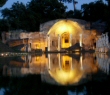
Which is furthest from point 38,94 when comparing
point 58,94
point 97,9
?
point 97,9

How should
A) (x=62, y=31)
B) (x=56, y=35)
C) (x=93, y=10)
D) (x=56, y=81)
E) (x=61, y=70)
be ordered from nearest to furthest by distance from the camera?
(x=56, y=81) < (x=61, y=70) < (x=56, y=35) < (x=62, y=31) < (x=93, y=10)

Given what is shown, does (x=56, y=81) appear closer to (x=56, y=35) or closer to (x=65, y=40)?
(x=56, y=35)

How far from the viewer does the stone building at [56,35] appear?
5931 cm

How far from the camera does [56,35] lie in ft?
202

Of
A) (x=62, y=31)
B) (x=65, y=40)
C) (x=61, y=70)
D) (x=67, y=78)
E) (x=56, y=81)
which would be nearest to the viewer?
(x=56, y=81)

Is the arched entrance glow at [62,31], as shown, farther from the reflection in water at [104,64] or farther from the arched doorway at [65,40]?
the reflection in water at [104,64]

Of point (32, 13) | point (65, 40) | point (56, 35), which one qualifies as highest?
point (32, 13)

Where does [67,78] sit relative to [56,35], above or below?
below

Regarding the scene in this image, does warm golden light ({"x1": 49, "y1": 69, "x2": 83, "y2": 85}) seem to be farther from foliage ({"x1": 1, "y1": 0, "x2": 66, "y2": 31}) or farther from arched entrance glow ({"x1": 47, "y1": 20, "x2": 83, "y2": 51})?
foliage ({"x1": 1, "y1": 0, "x2": 66, "y2": 31})

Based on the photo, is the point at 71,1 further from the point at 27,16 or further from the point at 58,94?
the point at 58,94

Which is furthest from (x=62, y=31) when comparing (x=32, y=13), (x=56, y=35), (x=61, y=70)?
(x=61, y=70)

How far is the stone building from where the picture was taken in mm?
59312

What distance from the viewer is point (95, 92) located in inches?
298

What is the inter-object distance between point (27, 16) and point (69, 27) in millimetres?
16236
